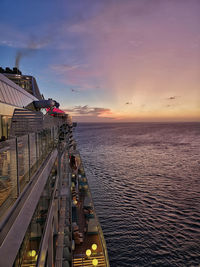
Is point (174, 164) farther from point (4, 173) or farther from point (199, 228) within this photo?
point (4, 173)

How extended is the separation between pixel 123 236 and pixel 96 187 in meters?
12.3

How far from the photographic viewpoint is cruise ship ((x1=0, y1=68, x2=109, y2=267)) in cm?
308

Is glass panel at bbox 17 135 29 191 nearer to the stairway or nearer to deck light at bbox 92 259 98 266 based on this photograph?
deck light at bbox 92 259 98 266

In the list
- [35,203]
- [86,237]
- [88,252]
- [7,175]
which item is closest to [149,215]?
[86,237]

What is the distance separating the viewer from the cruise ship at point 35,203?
308cm

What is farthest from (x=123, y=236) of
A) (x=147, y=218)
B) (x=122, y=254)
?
(x=147, y=218)

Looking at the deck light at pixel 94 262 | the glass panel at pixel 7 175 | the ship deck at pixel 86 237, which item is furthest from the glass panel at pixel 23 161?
the ship deck at pixel 86 237

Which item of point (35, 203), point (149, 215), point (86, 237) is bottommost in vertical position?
point (149, 215)

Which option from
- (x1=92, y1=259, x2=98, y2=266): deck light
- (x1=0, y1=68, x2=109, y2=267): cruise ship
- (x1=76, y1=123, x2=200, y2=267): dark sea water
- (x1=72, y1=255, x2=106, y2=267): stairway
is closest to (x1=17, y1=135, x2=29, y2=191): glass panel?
(x1=0, y1=68, x2=109, y2=267): cruise ship

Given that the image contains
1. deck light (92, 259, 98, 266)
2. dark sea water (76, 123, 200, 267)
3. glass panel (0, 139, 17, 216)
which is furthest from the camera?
dark sea water (76, 123, 200, 267)

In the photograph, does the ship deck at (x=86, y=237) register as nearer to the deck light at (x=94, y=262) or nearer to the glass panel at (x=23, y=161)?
the deck light at (x=94, y=262)

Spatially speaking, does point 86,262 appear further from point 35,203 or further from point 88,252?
point 35,203

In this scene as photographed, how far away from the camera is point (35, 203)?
4570 mm

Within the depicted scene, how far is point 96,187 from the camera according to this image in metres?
29.3
